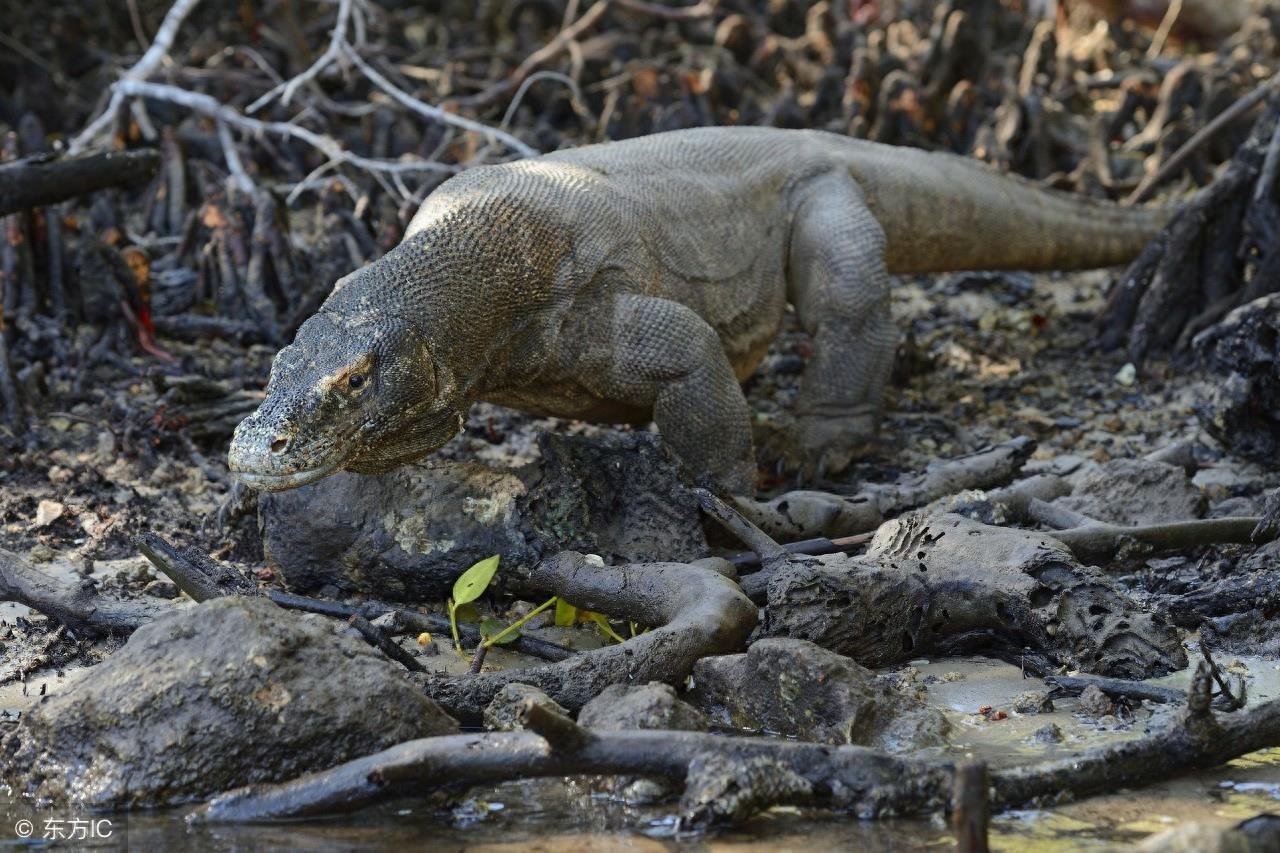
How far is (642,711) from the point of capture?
4.21 m

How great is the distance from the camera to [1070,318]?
30.7 ft

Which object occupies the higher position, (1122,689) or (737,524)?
(737,524)

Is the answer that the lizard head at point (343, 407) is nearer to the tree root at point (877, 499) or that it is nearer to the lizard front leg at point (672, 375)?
the lizard front leg at point (672, 375)

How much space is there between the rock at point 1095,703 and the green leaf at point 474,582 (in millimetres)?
1808

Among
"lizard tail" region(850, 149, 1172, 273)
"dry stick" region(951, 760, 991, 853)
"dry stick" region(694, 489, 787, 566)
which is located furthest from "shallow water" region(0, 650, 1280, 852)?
"lizard tail" region(850, 149, 1172, 273)

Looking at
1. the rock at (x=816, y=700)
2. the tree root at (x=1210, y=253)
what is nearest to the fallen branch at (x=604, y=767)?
the rock at (x=816, y=700)

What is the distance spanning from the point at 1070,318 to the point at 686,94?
3.50m

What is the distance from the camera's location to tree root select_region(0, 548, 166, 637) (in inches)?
204

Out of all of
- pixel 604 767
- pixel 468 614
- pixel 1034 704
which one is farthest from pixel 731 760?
pixel 468 614

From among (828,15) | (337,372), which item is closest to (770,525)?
(337,372)

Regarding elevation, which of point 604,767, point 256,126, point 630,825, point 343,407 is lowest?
point 630,825

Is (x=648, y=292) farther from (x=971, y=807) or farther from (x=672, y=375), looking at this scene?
(x=971, y=807)

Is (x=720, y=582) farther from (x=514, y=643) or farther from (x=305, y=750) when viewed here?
(x=305, y=750)

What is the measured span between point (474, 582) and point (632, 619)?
50cm
